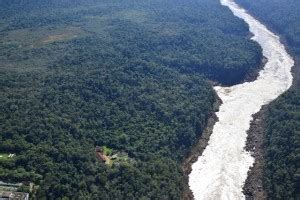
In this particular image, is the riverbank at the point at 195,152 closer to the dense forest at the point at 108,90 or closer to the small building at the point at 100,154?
the dense forest at the point at 108,90

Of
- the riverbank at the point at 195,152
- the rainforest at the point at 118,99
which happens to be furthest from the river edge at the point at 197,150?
the rainforest at the point at 118,99

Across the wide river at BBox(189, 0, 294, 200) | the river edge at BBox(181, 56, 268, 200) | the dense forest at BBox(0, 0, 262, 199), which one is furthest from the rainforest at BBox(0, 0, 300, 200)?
the wide river at BBox(189, 0, 294, 200)

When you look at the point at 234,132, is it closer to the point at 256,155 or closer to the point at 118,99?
the point at 256,155

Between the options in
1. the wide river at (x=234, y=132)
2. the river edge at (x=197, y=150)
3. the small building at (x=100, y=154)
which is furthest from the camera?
the wide river at (x=234, y=132)

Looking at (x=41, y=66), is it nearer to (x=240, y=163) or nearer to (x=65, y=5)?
(x=240, y=163)

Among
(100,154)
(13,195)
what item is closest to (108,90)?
(100,154)

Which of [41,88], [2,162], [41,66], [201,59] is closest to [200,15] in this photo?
[201,59]
